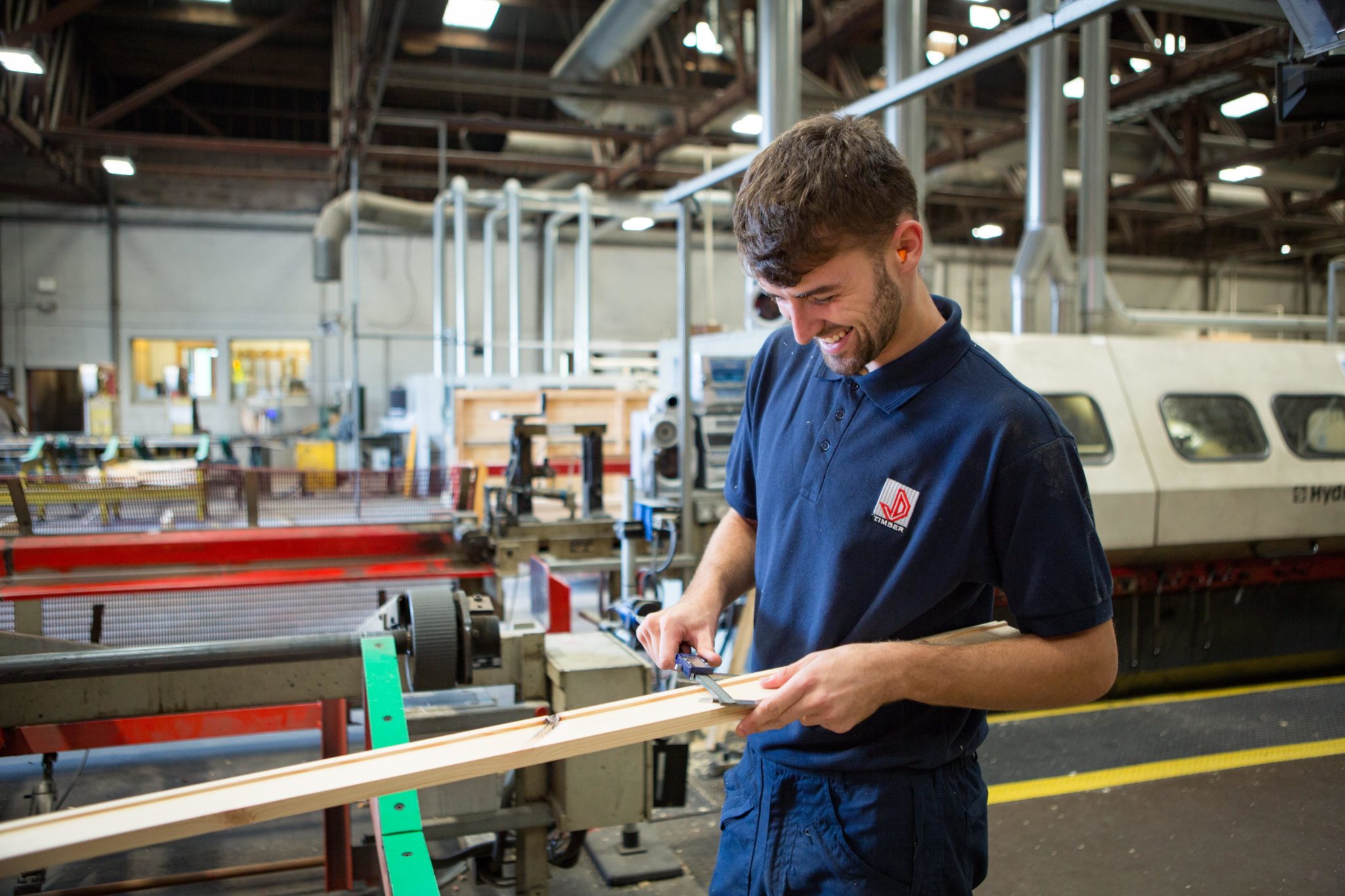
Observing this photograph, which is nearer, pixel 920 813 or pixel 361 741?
pixel 920 813

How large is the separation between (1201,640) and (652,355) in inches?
331

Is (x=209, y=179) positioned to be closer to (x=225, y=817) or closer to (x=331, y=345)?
(x=331, y=345)

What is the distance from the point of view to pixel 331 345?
12.9 meters

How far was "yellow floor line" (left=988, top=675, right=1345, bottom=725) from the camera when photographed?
3.97 m

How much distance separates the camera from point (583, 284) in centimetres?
1020

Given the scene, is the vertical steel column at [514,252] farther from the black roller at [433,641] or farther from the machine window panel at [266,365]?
the black roller at [433,641]

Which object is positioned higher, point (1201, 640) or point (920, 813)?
point (920, 813)

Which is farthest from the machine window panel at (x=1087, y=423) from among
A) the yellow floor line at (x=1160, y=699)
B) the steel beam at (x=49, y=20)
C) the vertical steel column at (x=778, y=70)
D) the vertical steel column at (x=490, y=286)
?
the steel beam at (x=49, y=20)

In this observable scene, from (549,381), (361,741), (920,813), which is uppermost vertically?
(549,381)

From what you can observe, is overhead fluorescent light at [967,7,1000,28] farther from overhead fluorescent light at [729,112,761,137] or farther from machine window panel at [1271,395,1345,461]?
machine window panel at [1271,395,1345,461]

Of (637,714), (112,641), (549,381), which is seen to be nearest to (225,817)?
(637,714)

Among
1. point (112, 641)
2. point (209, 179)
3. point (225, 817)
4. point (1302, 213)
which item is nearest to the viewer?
point (225, 817)

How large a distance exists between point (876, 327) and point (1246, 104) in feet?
30.3

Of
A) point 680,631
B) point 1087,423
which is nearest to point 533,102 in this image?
point 1087,423
